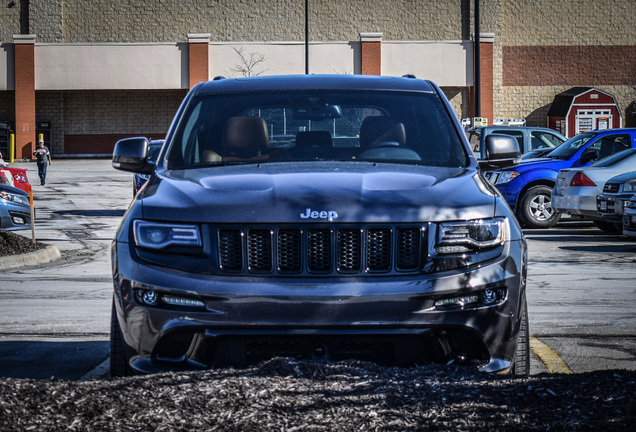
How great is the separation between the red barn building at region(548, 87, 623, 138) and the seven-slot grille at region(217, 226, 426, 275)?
2089 inches

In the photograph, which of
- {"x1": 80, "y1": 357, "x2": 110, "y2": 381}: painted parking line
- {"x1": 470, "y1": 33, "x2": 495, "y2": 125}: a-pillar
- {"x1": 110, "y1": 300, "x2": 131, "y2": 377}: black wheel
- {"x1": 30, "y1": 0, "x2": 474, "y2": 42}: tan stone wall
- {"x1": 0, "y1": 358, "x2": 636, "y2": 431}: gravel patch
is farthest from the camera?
{"x1": 30, "y1": 0, "x2": 474, "y2": 42}: tan stone wall

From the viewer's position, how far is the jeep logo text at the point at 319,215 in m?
4.36

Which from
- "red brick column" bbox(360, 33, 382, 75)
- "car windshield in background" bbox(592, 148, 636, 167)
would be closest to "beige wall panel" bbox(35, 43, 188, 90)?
"red brick column" bbox(360, 33, 382, 75)

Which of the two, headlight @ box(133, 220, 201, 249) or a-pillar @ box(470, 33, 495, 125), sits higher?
a-pillar @ box(470, 33, 495, 125)

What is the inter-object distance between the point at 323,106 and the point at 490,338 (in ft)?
7.02

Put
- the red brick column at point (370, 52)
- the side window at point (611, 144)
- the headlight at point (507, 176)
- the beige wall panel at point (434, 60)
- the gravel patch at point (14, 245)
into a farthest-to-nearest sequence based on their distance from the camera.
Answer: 1. the red brick column at point (370, 52)
2. the beige wall panel at point (434, 60)
3. the side window at point (611, 144)
4. the headlight at point (507, 176)
5. the gravel patch at point (14, 245)

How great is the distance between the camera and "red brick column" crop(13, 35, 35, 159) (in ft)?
183

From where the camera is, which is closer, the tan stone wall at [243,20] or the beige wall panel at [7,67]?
the beige wall panel at [7,67]

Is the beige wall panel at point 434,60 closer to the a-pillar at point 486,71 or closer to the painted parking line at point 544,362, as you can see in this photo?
the a-pillar at point 486,71

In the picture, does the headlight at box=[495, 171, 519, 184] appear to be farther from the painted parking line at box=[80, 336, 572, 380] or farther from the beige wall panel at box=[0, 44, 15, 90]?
the beige wall panel at box=[0, 44, 15, 90]

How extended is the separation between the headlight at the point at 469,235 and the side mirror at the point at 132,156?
214 centimetres

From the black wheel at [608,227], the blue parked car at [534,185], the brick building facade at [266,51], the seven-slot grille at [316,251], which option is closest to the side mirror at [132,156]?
the seven-slot grille at [316,251]

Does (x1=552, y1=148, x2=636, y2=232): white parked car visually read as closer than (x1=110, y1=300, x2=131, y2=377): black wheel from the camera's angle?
No

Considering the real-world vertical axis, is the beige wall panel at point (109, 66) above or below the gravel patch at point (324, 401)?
above
